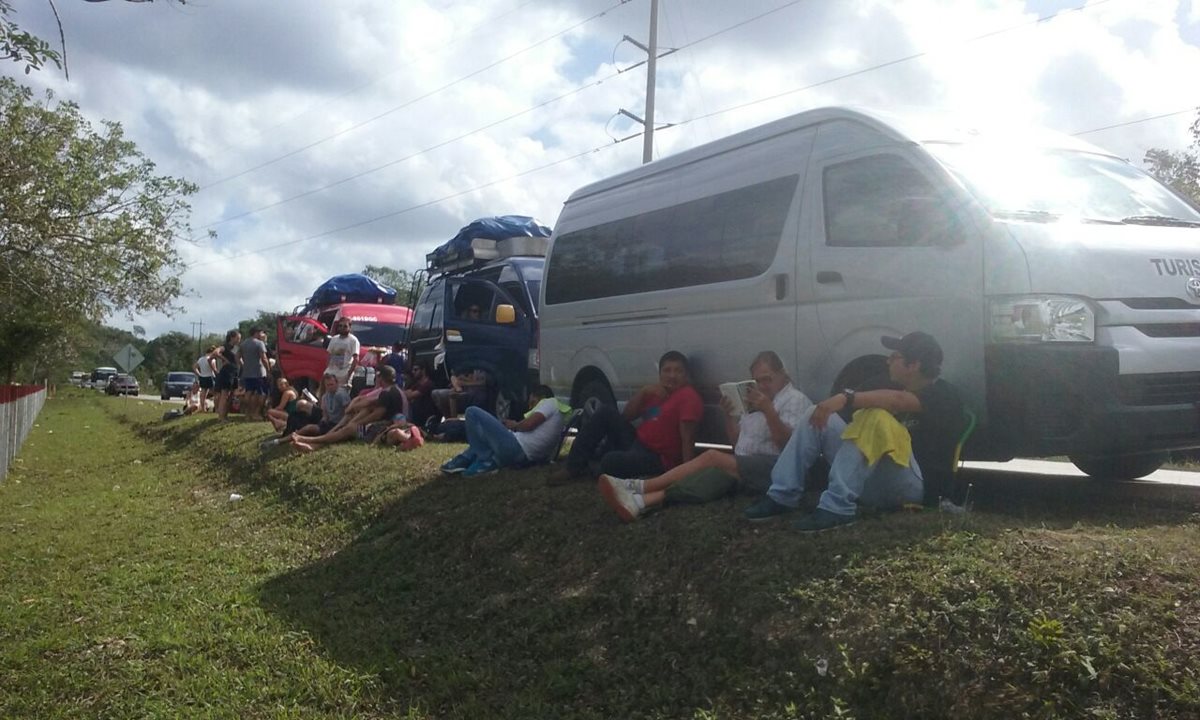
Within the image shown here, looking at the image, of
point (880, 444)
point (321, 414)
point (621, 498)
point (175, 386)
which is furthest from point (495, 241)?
point (175, 386)

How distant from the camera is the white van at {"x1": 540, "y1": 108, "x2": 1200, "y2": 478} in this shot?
5414 mm

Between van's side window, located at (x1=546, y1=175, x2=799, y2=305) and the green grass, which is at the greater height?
van's side window, located at (x1=546, y1=175, x2=799, y2=305)

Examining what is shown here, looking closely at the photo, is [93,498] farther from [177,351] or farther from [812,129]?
[177,351]

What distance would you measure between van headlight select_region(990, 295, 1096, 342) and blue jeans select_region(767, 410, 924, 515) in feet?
2.92

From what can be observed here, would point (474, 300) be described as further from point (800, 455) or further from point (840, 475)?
point (840, 475)

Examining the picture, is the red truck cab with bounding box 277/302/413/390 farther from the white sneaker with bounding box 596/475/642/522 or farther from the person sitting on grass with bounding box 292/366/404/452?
the white sneaker with bounding box 596/475/642/522

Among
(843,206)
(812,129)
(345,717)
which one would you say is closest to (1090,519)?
(843,206)

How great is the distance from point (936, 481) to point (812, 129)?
8.32 ft

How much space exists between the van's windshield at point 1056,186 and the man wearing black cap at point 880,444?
40.5 inches

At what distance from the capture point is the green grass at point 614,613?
3.89m

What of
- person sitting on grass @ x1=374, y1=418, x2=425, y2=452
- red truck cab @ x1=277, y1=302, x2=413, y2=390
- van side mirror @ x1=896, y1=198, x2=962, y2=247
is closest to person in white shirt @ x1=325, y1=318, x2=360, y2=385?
red truck cab @ x1=277, y1=302, x2=413, y2=390

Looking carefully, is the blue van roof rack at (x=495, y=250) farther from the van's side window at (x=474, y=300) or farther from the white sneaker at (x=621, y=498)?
the white sneaker at (x=621, y=498)

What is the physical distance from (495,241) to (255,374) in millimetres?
5977

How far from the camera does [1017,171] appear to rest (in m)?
6.10
